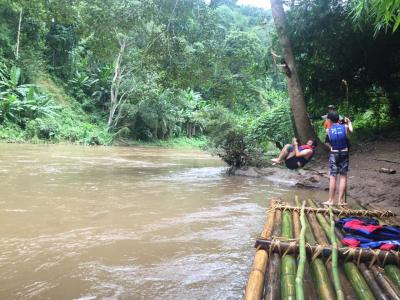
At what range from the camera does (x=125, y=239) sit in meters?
4.48

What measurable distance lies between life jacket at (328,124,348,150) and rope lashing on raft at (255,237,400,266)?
358 cm

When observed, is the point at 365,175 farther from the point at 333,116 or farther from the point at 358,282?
the point at 358,282

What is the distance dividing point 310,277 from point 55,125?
24.9 m

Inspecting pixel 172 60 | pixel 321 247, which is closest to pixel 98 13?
pixel 172 60

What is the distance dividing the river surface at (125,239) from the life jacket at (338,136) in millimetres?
1631

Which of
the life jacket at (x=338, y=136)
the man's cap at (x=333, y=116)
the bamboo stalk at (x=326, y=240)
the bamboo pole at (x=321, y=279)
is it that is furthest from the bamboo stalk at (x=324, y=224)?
the man's cap at (x=333, y=116)

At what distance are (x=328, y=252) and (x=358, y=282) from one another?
0.45 metres

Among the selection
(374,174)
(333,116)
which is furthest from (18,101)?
(333,116)

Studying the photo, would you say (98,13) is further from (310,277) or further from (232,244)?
(310,277)

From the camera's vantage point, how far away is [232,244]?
450cm

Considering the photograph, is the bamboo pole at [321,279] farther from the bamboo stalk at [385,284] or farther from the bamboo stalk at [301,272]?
the bamboo stalk at [385,284]

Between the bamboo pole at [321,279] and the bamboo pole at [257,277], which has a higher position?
the bamboo pole at [257,277]

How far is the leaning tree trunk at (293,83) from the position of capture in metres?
11.3

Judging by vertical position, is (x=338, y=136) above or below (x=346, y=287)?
above
